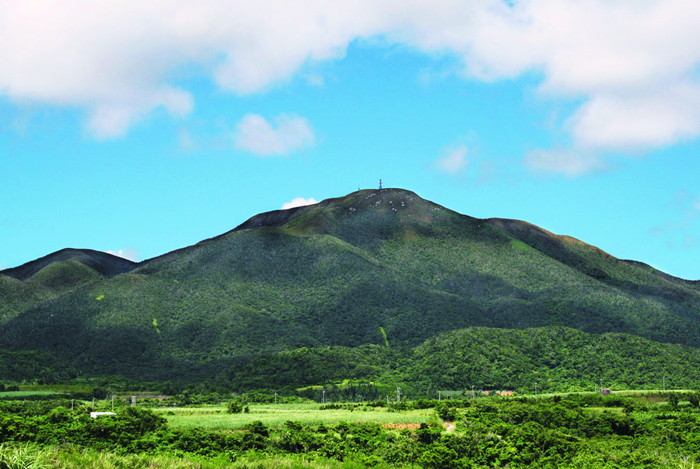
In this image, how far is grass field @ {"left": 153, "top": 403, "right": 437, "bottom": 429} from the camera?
294 ft

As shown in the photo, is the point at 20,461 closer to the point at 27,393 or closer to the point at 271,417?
the point at 271,417

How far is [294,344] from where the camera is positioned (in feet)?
638

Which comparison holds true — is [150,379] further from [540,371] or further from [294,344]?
[540,371]

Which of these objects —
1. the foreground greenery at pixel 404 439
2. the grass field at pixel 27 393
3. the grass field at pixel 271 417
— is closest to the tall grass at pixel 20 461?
the foreground greenery at pixel 404 439

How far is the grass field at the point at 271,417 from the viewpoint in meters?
89.7

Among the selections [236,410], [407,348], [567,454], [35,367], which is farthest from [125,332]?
[567,454]

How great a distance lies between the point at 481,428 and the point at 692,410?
48689 millimetres

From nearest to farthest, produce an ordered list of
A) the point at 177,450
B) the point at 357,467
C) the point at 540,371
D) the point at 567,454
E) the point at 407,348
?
the point at 357,467 < the point at 177,450 < the point at 567,454 < the point at 540,371 < the point at 407,348

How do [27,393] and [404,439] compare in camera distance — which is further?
[27,393]

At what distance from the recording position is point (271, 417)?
96.6m

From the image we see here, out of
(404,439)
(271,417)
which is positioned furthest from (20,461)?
(271,417)

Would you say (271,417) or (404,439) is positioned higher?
(271,417)

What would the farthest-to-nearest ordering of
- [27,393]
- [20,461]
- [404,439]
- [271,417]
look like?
1. [27,393]
2. [271,417]
3. [404,439]
4. [20,461]

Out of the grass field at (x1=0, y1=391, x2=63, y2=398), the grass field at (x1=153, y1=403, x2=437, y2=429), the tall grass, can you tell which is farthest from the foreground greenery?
the grass field at (x1=0, y1=391, x2=63, y2=398)
